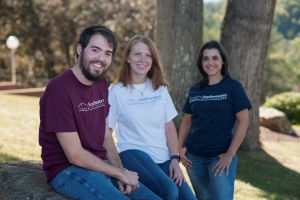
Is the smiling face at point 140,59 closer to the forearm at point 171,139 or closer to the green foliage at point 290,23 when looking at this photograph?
the forearm at point 171,139

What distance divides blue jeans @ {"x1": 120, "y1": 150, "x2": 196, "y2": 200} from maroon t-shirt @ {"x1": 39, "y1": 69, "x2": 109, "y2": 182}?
38cm

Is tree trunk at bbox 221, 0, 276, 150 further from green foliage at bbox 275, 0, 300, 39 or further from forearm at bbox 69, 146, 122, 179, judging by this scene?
green foliage at bbox 275, 0, 300, 39

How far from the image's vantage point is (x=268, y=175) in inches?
307

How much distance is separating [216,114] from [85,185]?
147cm

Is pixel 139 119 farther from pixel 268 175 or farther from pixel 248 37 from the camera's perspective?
pixel 248 37

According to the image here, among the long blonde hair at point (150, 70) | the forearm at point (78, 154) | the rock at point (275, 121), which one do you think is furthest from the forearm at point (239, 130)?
the rock at point (275, 121)

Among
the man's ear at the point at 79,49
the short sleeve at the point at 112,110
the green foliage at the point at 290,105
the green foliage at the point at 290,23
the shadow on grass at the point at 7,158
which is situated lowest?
the green foliage at the point at 290,105

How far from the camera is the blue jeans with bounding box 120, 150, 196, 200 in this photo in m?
3.68

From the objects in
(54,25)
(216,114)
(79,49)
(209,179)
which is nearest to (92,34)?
(79,49)

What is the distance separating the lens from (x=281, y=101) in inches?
688

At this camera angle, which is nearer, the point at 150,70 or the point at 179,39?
the point at 150,70

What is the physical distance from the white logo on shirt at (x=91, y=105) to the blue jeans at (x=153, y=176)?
0.63 m

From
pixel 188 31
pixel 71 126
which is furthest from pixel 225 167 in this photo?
pixel 188 31

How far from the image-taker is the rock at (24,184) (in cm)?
337
